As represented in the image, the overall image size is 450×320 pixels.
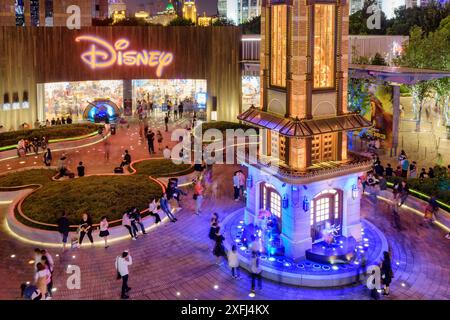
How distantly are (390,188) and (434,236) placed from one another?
16.6 feet

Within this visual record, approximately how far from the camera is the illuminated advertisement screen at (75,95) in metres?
38.7

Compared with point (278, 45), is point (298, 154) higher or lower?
lower

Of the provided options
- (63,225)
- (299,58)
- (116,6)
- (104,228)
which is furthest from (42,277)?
(116,6)

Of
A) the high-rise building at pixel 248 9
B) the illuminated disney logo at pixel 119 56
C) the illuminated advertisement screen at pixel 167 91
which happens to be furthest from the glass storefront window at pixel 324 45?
the high-rise building at pixel 248 9

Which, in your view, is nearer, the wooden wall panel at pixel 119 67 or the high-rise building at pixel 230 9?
the wooden wall panel at pixel 119 67

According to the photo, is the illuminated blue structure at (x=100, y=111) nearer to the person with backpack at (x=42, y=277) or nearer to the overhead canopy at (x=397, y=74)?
the overhead canopy at (x=397, y=74)

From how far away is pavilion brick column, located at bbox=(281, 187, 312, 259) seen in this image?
56.6 feet

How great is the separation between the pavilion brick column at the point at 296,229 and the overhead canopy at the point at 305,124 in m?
1.95

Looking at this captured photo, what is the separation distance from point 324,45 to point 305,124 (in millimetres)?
2751

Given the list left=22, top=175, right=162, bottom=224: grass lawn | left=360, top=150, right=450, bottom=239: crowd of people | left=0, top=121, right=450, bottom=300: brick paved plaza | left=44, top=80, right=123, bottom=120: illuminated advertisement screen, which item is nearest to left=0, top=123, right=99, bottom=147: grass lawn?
left=44, top=80, right=123, bottom=120: illuminated advertisement screen

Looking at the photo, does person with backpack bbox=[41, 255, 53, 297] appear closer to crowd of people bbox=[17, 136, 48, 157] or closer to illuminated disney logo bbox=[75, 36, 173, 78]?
crowd of people bbox=[17, 136, 48, 157]

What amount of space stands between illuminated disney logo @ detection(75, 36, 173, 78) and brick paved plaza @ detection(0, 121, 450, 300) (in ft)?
61.0

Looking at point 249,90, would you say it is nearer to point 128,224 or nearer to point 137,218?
point 137,218

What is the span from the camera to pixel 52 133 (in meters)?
33.2
